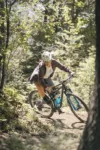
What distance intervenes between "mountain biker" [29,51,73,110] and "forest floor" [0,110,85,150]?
0.81m

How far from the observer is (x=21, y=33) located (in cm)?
725

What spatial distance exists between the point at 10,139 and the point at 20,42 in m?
2.26

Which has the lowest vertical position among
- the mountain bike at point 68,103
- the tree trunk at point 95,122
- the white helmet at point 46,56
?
the mountain bike at point 68,103

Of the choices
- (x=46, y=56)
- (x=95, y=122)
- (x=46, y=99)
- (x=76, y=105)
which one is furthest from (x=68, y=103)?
(x=95, y=122)

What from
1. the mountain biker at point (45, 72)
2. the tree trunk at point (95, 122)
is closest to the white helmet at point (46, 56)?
the mountain biker at point (45, 72)

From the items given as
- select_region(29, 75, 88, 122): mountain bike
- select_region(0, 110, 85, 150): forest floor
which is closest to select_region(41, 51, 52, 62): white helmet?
select_region(29, 75, 88, 122): mountain bike

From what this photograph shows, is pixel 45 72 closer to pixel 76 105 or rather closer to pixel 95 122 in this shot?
pixel 76 105

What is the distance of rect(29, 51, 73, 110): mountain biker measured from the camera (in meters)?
7.54

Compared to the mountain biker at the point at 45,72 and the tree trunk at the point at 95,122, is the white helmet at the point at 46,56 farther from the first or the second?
the tree trunk at the point at 95,122

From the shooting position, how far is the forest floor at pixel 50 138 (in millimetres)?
5758

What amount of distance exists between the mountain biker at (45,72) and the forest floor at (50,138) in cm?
81

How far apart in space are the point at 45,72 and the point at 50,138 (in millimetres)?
1869

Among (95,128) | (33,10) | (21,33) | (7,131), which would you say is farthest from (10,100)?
(95,128)

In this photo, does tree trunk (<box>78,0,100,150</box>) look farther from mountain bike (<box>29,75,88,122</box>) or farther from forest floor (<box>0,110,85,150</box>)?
mountain bike (<box>29,75,88,122</box>)
